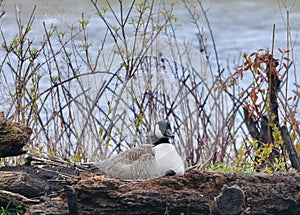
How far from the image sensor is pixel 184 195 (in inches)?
216

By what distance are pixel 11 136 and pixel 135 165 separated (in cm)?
107

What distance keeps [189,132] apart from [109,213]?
10.3ft

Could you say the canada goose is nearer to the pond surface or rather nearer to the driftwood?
the driftwood

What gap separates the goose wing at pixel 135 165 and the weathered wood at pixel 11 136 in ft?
2.80

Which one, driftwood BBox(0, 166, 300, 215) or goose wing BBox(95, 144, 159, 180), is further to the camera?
goose wing BBox(95, 144, 159, 180)

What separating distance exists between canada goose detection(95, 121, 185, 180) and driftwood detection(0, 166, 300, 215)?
0.12 metres

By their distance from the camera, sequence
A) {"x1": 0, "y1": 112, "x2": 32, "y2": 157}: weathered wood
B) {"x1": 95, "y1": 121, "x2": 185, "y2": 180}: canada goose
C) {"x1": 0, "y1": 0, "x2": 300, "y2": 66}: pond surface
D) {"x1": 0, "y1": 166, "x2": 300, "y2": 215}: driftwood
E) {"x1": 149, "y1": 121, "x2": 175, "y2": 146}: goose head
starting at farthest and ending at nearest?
{"x1": 0, "y1": 0, "x2": 300, "y2": 66}: pond surface < {"x1": 0, "y1": 112, "x2": 32, "y2": 157}: weathered wood < {"x1": 149, "y1": 121, "x2": 175, "y2": 146}: goose head < {"x1": 95, "y1": 121, "x2": 185, "y2": 180}: canada goose < {"x1": 0, "y1": 166, "x2": 300, "y2": 215}: driftwood

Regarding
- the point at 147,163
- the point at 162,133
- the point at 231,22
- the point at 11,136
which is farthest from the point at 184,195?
the point at 231,22

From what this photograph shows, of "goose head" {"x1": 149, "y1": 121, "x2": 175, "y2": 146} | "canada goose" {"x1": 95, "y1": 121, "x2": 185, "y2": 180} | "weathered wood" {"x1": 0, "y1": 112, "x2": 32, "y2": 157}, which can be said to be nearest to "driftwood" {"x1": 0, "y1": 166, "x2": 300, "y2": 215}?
"canada goose" {"x1": 95, "y1": 121, "x2": 185, "y2": 180}

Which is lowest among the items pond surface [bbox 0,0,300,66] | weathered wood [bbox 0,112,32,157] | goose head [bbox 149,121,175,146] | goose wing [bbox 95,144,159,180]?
goose wing [bbox 95,144,159,180]

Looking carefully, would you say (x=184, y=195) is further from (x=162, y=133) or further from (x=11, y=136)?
(x=11, y=136)

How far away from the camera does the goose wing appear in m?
5.74

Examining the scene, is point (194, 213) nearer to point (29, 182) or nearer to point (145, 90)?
point (29, 182)

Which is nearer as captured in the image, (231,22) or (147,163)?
(147,163)
